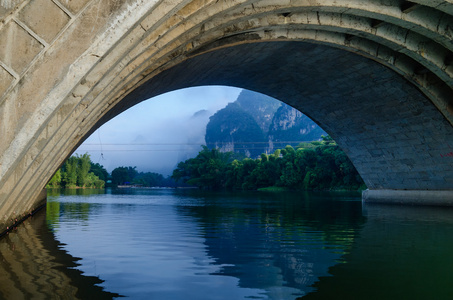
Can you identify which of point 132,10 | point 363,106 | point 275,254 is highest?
point 363,106

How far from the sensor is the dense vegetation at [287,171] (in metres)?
83.2

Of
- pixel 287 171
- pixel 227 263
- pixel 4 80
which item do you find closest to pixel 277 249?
pixel 227 263

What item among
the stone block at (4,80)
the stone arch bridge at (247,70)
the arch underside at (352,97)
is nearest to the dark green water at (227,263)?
the stone arch bridge at (247,70)

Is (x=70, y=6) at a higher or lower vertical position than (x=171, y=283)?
higher

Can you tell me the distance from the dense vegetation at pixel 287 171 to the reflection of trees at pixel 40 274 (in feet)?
231

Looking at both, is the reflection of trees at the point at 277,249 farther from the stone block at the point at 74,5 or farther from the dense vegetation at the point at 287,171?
the dense vegetation at the point at 287,171

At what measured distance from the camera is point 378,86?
2344 centimetres

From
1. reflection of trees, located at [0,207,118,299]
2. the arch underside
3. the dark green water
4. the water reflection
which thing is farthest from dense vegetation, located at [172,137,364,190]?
reflection of trees, located at [0,207,118,299]

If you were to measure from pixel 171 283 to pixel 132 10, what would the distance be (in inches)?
163

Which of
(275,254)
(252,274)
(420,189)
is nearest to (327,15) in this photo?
(275,254)

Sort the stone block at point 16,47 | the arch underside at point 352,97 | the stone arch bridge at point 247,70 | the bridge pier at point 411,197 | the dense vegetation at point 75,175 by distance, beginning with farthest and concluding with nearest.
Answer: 1. the dense vegetation at point 75,175
2. the bridge pier at point 411,197
3. the arch underside at point 352,97
4. the stone arch bridge at point 247,70
5. the stone block at point 16,47

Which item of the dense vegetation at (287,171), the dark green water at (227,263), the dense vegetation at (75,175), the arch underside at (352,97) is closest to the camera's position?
the dark green water at (227,263)

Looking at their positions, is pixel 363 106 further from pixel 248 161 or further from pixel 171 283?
pixel 248 161

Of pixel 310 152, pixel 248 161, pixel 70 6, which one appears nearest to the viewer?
pixel 70 6
